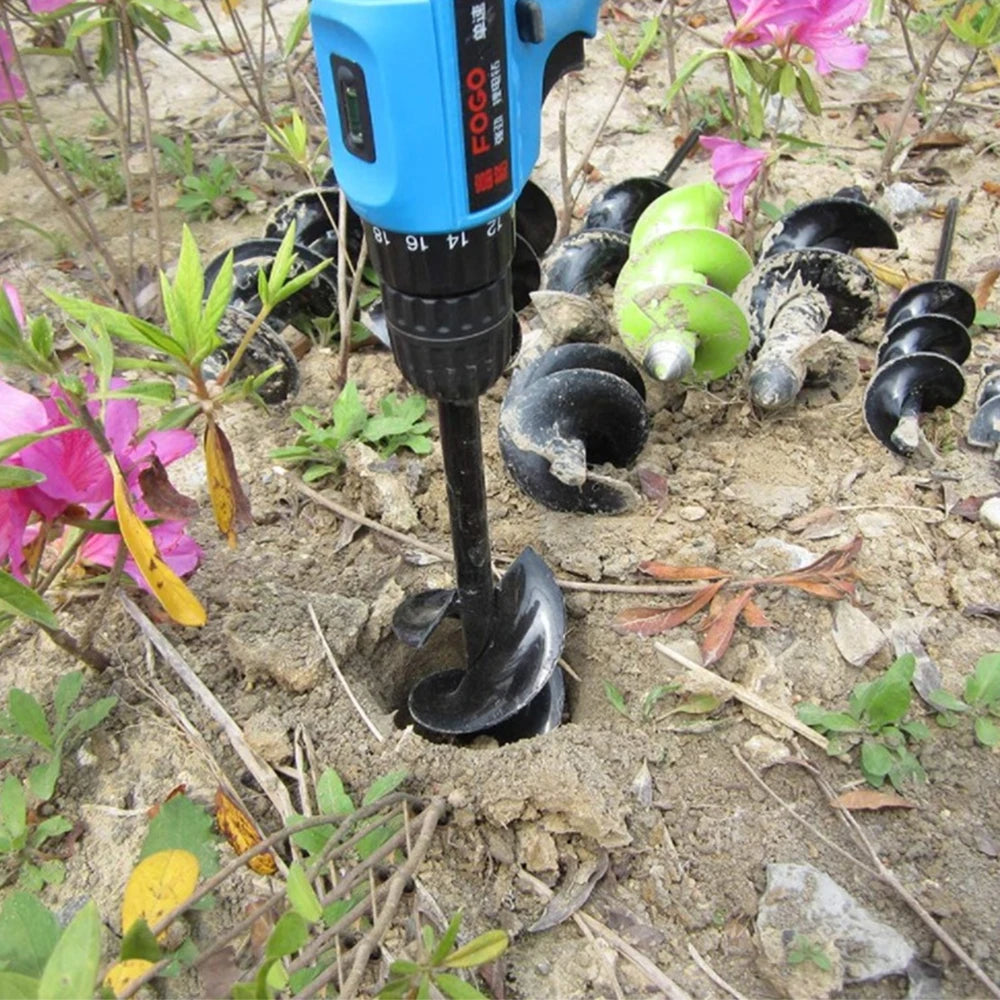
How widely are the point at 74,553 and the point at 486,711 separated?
559 millimetres

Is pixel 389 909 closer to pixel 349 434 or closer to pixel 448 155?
pixel 448 155

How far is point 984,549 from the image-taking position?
1.39 meters

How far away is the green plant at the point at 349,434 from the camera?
155 centimetres

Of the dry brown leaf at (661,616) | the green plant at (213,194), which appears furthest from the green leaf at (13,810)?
the green plant at (213,194)

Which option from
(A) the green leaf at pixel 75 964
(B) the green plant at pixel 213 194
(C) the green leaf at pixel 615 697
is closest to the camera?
(A) the green leaf at pixel 75 964

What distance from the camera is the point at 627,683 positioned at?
1.24 m

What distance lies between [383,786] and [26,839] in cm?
40

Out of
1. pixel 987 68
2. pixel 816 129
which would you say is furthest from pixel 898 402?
pixel 987 68

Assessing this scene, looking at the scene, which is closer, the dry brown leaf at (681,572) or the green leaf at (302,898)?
the green leaf at (302,898)

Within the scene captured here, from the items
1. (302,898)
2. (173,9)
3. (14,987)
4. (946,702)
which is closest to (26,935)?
(14,987)

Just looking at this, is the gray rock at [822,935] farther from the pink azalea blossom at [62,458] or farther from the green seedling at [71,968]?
the pink azalea blossom at [62,458]

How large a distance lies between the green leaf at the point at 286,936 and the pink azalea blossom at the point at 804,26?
1.42 metres

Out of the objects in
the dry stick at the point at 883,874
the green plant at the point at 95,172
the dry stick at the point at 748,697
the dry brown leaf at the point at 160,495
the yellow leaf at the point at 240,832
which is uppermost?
the dry brown leaf at the point at 160,495

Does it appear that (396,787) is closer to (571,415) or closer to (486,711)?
(486,711)
